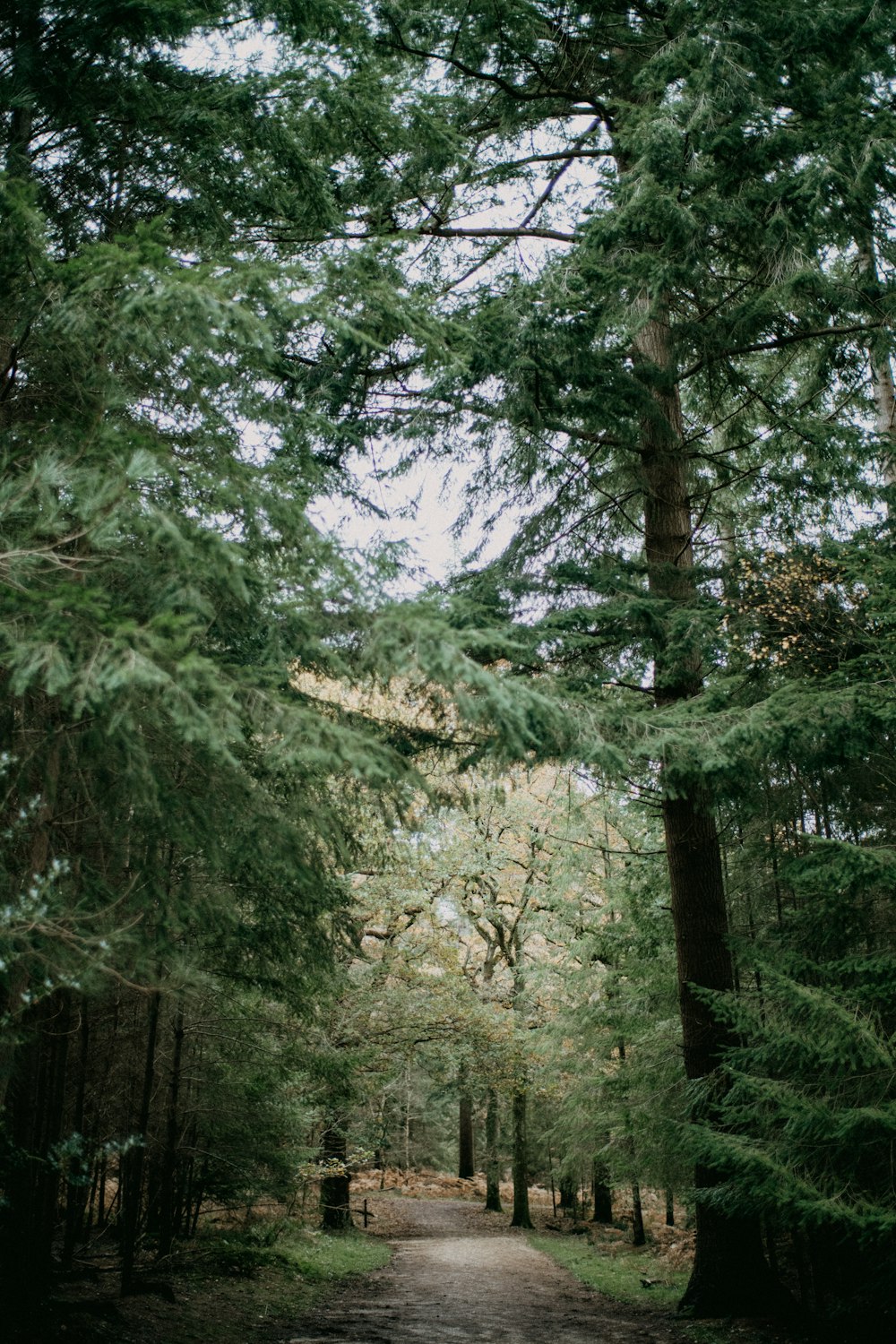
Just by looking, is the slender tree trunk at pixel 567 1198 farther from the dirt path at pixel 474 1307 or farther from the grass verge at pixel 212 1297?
the grass verge at pixel 212 1297

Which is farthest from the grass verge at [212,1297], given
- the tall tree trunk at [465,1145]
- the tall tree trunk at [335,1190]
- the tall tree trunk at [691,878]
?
the tall tree trunk at [465,1145]

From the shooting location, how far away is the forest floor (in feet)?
24.2

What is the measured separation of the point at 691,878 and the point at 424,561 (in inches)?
167

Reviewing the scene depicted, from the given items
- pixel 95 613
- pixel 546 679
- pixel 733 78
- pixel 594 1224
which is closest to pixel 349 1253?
pixel 594 1224

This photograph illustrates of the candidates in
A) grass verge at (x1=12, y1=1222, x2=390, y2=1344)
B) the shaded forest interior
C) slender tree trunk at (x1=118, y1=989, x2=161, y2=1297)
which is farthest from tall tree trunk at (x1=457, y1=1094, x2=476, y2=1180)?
slender tree trunk at (x1=118, y1=989, x2=161, y2=1297)

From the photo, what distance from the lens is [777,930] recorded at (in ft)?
26.3

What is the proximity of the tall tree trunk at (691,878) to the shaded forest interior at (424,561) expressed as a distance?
0.04 m

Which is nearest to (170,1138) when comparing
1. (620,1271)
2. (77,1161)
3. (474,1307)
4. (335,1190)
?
(77,1161)

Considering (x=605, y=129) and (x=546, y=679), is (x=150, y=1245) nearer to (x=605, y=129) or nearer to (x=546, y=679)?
(x=546, y=679)

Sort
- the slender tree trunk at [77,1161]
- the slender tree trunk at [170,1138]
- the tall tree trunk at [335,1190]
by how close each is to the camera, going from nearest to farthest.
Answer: the slender tree trunk at [77,1161] < the slender tree trunk at [170,1138] < the tall tree trunk at [335,1190]

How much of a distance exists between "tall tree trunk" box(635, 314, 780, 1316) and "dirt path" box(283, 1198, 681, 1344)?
2.52 feet

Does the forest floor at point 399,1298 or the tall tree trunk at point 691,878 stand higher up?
the tall tree trunk at point 691,878

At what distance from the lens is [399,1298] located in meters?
10.5

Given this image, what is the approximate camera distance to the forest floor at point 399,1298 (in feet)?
24.2
